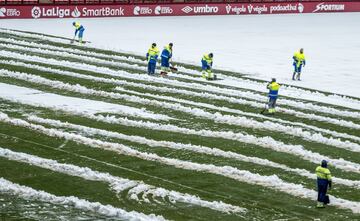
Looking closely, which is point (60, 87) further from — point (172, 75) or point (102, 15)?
point (102, 15)

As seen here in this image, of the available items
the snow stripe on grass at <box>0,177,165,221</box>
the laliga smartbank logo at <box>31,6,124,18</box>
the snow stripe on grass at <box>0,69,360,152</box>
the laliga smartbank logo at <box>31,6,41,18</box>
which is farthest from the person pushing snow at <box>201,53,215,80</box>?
Answer: the laliga smartbank logo at <box>31,6,124,18</box>

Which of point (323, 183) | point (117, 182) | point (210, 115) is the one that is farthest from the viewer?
point (210, 115)

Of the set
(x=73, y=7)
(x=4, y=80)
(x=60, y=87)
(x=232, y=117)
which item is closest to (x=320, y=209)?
(x=232, y=117)

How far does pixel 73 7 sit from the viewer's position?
7112 cm

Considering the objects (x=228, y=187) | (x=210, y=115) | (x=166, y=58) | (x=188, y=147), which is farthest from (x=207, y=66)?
(x=228, y=187)

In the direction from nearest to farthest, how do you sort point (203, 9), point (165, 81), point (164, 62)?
point (165, 81), point (164, 62), point (203, 9)

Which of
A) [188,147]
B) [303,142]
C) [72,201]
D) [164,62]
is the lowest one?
[72,201]

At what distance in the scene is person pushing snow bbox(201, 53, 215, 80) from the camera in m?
42.4

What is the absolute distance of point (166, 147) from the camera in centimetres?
2817

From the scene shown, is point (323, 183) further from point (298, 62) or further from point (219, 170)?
point (298, 62)

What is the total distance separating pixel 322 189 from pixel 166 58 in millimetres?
22273

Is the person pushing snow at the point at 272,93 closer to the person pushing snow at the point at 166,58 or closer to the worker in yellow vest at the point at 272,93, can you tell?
the worker in yellow vest at the point at 272,93

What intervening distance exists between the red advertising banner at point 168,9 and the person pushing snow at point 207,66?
29345 mm

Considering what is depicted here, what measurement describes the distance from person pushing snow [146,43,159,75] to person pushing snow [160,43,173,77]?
52 cm
